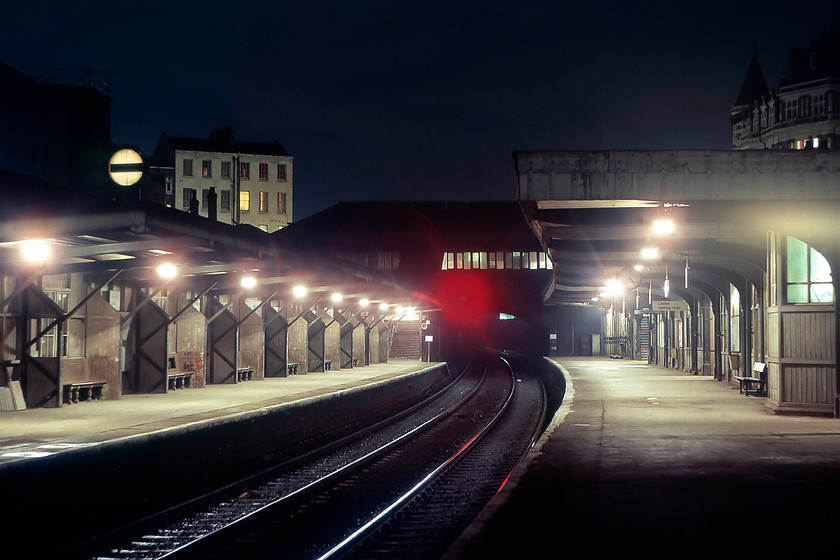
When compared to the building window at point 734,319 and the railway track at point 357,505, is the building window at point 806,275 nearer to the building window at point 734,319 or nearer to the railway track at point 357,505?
the railway track at point 357,505

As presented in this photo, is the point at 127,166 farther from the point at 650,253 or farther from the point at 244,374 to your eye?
the point at 244,374

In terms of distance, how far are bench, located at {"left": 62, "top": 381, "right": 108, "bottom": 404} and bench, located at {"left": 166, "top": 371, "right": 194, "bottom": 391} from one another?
119 inches

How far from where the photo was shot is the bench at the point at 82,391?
18.9 m

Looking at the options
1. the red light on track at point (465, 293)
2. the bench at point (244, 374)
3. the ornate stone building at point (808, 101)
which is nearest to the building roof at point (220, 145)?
the red light on track at point (465, 293)

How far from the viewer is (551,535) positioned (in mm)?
7242

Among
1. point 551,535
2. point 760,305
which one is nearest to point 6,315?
point 551,535

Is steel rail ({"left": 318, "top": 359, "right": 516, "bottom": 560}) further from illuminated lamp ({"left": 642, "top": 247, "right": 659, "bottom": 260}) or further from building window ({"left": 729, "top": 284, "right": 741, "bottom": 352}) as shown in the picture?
building window ({"left": 729, "top": 284, "right": 741, "bottom": 352})

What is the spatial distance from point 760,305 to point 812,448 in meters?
10.0

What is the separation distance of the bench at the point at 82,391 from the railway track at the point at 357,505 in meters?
5.48

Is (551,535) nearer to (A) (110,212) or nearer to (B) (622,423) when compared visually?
(A) (110,212)

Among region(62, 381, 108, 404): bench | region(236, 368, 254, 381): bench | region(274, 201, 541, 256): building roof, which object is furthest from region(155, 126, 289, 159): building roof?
region(62, 381, 108, 404): bench

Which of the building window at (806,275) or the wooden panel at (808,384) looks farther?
the building window at (806,275)

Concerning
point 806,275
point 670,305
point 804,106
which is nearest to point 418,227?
point 804,106

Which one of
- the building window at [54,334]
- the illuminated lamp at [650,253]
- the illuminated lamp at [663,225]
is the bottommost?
the building window at [54,334]
